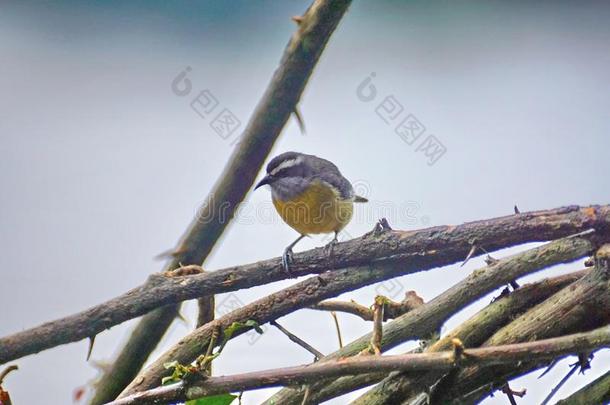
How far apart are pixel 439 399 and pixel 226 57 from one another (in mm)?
940

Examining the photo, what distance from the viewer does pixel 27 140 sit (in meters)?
1.52

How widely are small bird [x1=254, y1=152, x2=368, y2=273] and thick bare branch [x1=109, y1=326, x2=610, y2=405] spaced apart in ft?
2.86

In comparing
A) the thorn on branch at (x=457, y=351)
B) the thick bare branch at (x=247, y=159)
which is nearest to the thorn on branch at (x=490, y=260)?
→ the thorn on branch at (x=457, y=351)

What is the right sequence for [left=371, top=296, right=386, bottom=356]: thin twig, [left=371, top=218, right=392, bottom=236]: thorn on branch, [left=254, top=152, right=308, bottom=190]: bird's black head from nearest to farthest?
1. [left=371, top=296, right=386, bottom=356]: thin twig
2. [left=371, top=218, right=392, bottom=236]: thorn on branch
3. [left=254, top=152, right=308, bottom=190]: bird's black head

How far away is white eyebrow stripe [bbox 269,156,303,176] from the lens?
5.12 ft

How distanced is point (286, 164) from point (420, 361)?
2.93ft

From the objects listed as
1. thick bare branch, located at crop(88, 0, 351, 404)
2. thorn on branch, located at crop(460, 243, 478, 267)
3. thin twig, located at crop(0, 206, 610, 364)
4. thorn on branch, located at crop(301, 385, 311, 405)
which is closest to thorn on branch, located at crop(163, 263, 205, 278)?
thin twig, located at crop(0, 206, 610, 364)

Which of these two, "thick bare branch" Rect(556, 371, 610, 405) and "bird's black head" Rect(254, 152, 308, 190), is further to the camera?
"bird's black head" Rect(254, 152, 308, 190)

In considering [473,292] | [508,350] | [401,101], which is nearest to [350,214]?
[401,101]

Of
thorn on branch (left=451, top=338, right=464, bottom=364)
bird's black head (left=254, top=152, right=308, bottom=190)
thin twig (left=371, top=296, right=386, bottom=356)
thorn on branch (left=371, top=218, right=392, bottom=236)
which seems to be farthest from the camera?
bird's black head (left=254, top=152, right=308, bottom=190)

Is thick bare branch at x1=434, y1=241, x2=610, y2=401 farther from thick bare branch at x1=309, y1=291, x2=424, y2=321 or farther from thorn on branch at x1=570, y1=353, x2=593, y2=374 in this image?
thick bare branch at x1=309, y1=291, x2=424, y2=321

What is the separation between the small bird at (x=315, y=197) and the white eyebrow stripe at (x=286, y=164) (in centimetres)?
2

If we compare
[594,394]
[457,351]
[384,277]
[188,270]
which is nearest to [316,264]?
[384,277]

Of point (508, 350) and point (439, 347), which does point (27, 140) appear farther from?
point (508, 350)
